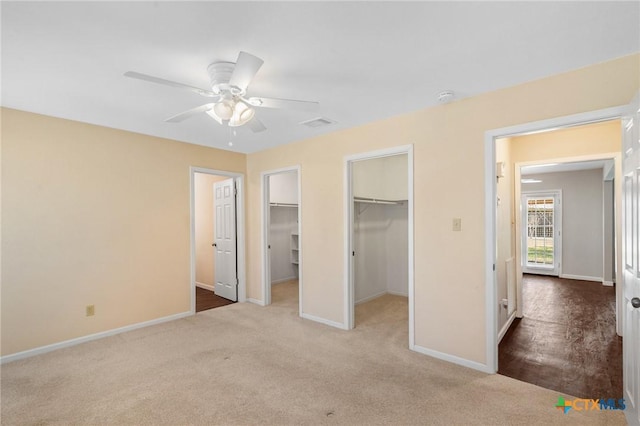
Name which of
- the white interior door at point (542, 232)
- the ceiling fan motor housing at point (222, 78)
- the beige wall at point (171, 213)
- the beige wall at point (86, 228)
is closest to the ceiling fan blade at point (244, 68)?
the ceiling fan motor housing at point (222, 78)

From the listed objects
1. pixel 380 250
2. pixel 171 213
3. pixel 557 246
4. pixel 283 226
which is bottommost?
pixel 557 246

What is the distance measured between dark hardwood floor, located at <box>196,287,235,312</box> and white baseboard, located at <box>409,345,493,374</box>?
3.09 m

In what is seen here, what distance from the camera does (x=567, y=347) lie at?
3.16 m

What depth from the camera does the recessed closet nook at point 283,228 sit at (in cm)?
638

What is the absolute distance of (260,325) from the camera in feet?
12.8

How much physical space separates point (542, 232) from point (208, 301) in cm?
771

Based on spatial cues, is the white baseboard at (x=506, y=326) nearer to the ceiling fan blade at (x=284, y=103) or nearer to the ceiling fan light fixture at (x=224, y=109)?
the ceiling fan blade at (x=284, y=103)

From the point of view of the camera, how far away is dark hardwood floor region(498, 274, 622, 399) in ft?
8.24

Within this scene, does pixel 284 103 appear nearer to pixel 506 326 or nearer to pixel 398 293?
pixel 506 326

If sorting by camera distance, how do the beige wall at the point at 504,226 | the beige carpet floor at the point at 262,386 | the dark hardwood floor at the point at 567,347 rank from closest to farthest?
the beige carpet floor at the point at 262,386
the dark hardwood floor at the point at 567,347
the beige wall at the point at 504,226

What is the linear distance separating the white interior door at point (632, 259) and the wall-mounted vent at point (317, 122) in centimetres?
240

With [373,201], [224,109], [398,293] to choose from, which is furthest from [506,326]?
[224,109]

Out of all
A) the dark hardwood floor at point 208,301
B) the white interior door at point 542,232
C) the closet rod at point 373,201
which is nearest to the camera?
the closet rod at point 373,201

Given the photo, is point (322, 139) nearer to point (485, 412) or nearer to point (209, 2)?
point (209, 2)
